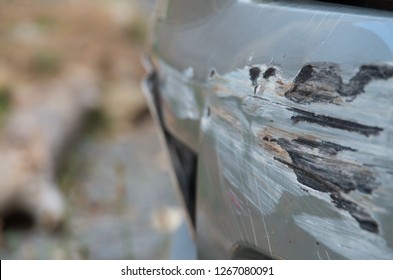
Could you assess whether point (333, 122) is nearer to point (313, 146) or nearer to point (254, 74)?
point (313, 146)

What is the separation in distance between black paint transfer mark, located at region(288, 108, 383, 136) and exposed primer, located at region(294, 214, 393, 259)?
0.16 meters

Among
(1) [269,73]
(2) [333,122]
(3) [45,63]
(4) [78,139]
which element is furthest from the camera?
(3) [45,63]

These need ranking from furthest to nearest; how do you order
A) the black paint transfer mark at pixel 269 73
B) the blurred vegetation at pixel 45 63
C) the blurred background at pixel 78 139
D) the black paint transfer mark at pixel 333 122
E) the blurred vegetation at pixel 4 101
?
1. the blurred vegetation at pixel 45 63
2. the blurred vegetation at pixel 4 101
3. the blurred background at pixel 78 139
4. the black paint transfer mark at pixel 269 73
5. the black paint transfer mark at pixel 333 122

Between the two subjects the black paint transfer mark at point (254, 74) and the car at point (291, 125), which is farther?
the black paint transfer mark at point (254, 74)

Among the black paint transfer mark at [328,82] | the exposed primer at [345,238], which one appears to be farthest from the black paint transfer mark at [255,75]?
the exposed primer at [345,238]

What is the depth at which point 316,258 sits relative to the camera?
1.37 m

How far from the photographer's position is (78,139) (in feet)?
17.3

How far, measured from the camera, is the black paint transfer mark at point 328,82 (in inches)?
47.9

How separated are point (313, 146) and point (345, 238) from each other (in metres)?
0.18

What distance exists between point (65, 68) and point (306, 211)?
4869 mm

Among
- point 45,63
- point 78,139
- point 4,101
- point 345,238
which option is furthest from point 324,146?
point 45,63

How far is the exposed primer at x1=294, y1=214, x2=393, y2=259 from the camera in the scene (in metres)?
1.23

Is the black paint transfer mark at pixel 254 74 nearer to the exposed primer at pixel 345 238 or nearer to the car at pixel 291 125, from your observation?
the car at pixel 291 125
